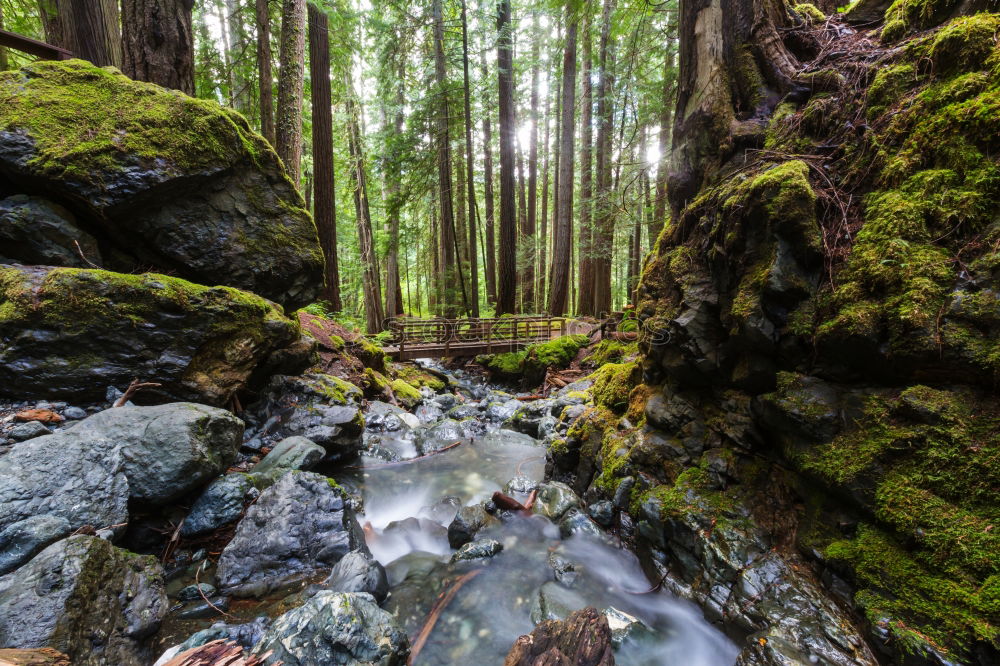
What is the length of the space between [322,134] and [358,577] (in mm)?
10048

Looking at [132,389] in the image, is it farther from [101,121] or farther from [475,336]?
[475,336]

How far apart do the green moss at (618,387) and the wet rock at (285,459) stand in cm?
347

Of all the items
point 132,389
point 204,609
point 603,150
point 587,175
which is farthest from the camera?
point 587,175

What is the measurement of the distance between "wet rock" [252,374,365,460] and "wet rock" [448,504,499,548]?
2.03m

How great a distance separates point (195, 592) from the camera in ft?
8.85

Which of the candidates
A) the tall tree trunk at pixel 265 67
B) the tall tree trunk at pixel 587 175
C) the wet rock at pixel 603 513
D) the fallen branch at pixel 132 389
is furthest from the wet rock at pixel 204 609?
the tall tree trunk at pixel 587 175

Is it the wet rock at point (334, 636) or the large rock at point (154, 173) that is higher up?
the large rock at point (154, 173)

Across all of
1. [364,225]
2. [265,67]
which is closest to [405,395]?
[265,67]

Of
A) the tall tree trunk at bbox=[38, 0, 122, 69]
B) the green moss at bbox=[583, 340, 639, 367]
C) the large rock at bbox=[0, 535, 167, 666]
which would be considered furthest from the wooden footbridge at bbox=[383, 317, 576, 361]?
the large rock at bbox=[0, 535, 167, 666]

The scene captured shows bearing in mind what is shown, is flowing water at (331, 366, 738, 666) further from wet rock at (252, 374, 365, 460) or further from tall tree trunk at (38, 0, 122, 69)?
tall tree trunk at (38, 0, 122, 69)

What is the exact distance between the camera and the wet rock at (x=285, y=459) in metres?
3.71

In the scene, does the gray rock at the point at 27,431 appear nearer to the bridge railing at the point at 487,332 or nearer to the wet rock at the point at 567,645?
the wet rock at the point at 567,645

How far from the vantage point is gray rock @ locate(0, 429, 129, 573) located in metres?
2.17

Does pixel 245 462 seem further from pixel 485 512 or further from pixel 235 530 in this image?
pixel 485 512
